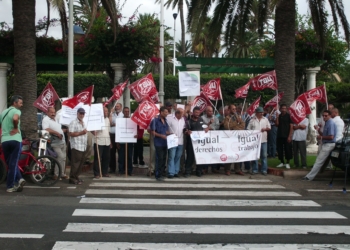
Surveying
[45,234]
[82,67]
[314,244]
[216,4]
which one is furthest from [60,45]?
[314,244]

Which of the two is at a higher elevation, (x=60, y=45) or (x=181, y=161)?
(x=60, y=45)

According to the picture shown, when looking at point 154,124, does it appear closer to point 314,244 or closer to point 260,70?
point 314,244

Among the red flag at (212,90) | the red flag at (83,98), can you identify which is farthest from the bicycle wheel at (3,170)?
the red flag at (212,90)

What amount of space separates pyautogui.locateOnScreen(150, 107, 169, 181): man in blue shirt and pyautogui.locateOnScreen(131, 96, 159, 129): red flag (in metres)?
0.49

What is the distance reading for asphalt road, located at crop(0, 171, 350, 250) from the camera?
6449mm

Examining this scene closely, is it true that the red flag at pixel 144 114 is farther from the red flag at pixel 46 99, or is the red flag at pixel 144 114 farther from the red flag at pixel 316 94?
the red flag at pixel 316 94

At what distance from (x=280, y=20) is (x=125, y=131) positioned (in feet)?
20.3

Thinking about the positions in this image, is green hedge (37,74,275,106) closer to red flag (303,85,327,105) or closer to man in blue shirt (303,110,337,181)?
red flag (303,85,327,105)

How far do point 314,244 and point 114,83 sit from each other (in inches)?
501

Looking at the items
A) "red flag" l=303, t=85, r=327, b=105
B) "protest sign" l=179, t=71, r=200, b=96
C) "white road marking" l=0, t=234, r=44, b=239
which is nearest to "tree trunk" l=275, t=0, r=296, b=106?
"red flag" l=303, t=85, r=327, b=105

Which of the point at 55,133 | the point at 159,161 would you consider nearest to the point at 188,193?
the point at 159,161

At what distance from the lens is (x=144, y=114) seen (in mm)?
12820

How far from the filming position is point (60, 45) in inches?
691

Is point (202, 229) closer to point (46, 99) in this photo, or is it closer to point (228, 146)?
point (228, 146)
